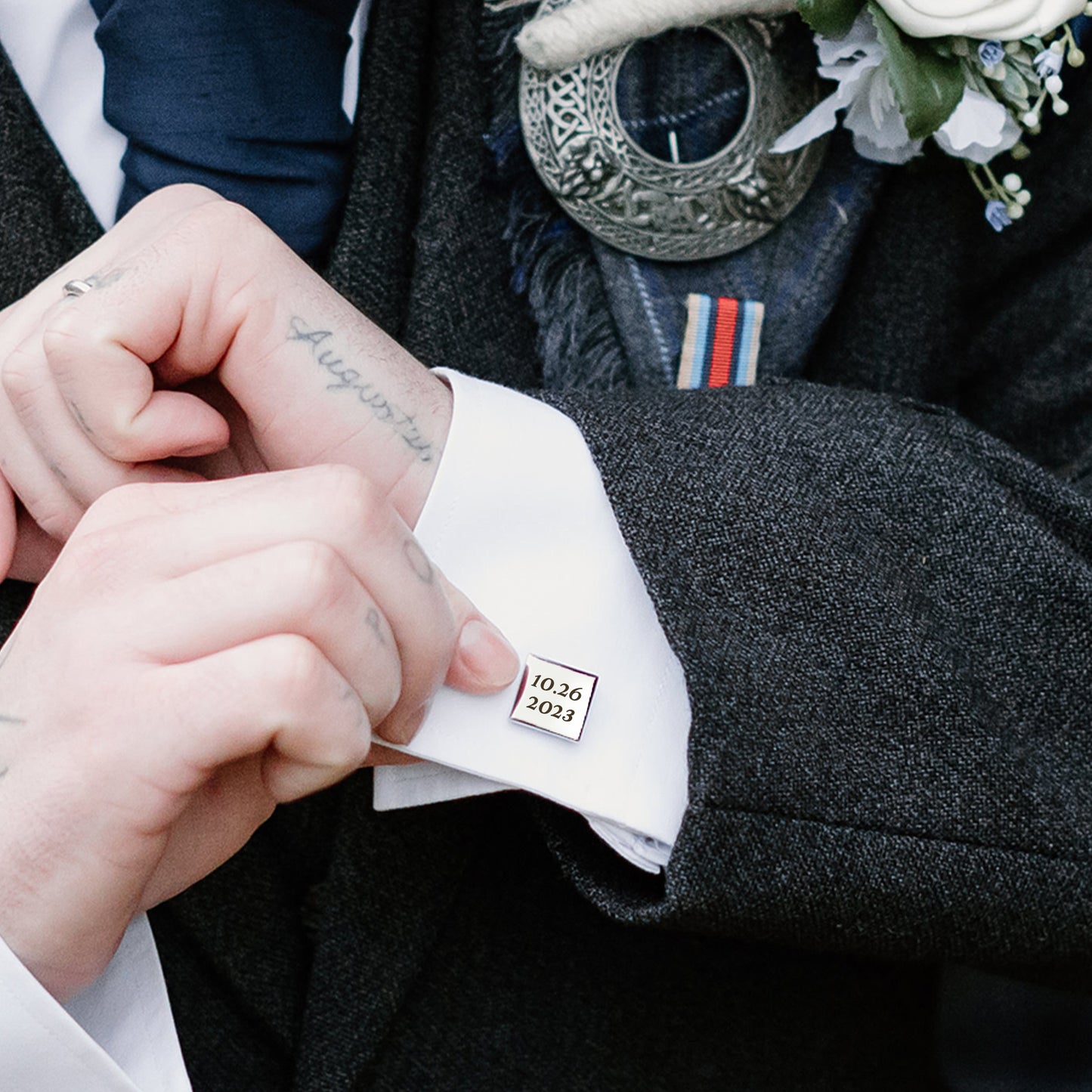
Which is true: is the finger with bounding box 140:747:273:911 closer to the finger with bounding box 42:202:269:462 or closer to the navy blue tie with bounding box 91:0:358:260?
the finger with bounding box 42:202:269:462

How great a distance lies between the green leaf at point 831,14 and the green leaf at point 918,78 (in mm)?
13

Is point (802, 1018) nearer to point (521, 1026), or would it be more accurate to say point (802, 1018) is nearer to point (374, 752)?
point (521, 1026)

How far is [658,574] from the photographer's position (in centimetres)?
61

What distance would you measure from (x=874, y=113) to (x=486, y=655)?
1.58 ft

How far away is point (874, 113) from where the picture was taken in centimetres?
73

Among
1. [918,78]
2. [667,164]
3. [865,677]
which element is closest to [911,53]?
[918,78]

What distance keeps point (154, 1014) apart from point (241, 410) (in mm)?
361

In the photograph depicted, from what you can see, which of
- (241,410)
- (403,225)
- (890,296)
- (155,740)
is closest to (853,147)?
(890,296)

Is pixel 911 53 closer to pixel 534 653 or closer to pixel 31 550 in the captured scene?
pixel 534 653

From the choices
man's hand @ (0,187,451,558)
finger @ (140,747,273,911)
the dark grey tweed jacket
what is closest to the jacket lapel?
the dark grey tweed jacket

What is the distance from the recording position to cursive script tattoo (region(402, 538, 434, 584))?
0.51 m

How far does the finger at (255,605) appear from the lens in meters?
0.46

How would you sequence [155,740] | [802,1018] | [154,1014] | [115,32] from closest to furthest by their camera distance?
[155,740] → [154,1014] → [115,32] → [802,1018]

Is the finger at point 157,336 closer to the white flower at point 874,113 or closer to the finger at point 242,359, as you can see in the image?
the finger at point 242,359
